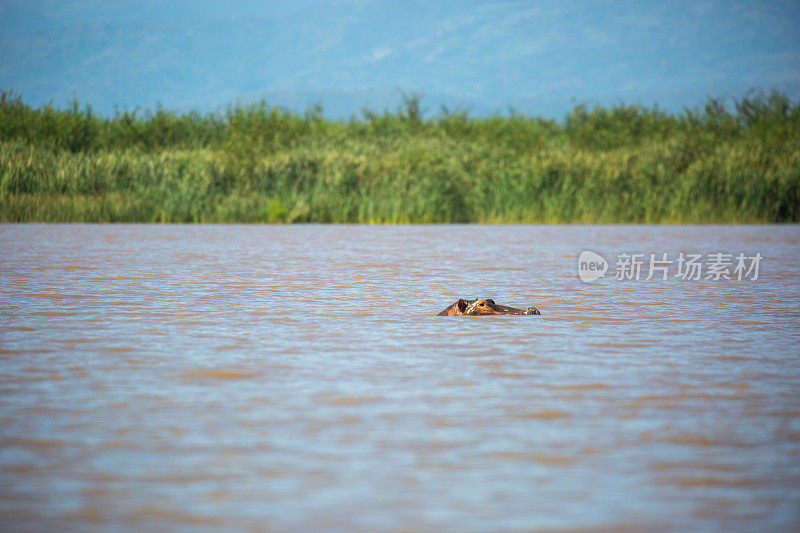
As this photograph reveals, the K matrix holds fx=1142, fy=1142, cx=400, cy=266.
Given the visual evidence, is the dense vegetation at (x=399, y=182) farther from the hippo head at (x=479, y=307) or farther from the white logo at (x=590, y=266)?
the hippo head at (x=479, y=307)

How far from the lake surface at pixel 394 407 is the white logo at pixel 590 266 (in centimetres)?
83

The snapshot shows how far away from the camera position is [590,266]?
11.2 m

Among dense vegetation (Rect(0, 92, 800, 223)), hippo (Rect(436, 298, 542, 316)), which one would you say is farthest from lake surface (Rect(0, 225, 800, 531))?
dense vegetation (Rect(0, 92, 800, 223))

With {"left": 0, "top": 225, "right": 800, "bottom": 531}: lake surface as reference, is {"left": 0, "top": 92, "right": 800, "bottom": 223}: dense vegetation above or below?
above

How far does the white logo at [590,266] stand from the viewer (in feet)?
33.2

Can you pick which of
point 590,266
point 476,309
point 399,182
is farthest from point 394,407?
point 399,182

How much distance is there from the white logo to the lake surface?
2.73ft

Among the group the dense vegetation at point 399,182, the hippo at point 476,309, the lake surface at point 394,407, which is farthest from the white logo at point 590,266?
the dense vegetation at point 399,182

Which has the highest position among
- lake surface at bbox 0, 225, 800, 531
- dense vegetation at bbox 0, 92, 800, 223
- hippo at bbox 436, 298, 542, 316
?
dense vegetation at bbox 0, 92, 800, 223

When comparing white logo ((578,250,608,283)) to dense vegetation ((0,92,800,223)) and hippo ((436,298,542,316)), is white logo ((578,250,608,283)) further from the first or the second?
dense vegetation ((0,92,800,223))

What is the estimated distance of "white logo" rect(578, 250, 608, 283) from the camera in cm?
1012

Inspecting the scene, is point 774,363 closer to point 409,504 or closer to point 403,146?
point 409,504

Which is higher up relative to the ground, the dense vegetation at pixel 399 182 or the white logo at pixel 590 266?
the dense vegetation at pixel 399 182

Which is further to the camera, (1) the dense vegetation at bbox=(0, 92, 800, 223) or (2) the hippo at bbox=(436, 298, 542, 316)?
(1) the dense vegetation at bbox=(0, 92, 800, 223)
